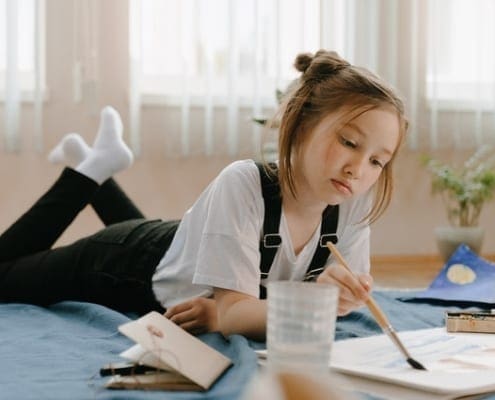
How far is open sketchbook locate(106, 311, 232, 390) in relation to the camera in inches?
35.7

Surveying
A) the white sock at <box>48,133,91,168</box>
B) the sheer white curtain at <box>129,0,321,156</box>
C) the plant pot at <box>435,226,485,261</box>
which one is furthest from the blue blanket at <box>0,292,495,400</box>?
the sheer white curtain at <box>129,0,321,156</box>

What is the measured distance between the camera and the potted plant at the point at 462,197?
9.11ft

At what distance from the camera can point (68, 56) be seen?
2656 millimetres

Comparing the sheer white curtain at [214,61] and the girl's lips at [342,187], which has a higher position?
the sheer white curtain at [214,61]

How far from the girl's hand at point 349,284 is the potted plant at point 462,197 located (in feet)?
5.89

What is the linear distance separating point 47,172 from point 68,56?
1.20ft

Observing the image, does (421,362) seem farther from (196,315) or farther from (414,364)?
(196,315)

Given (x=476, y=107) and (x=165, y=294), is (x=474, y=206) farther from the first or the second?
(x=165, y=294)

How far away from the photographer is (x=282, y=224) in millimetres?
1288

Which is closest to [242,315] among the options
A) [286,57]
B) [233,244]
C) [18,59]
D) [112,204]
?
[233,244]

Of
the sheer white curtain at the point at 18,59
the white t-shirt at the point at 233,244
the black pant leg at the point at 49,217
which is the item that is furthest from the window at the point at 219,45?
the white t-shirt at the point at 233,244

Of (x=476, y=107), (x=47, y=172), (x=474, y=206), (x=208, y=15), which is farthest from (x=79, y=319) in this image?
(x=476, y=107)

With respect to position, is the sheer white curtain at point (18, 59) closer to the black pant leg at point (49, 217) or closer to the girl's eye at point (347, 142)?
the black pant leg at point (49, 217)

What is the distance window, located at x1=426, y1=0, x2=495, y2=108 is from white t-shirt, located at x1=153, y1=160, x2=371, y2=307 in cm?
174
